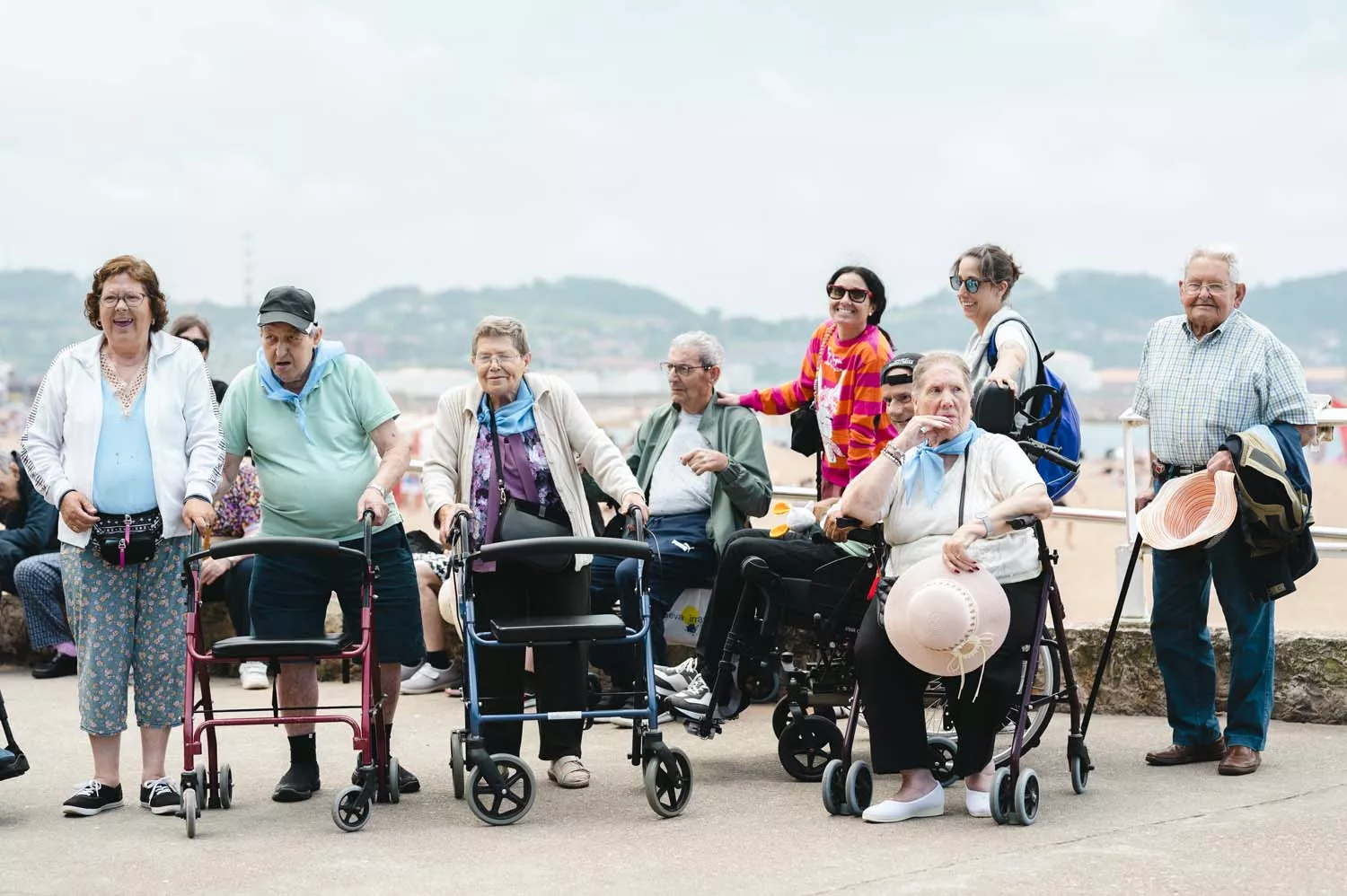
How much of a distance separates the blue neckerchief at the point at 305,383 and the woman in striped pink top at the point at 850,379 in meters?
1.92

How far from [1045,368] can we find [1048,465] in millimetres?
357

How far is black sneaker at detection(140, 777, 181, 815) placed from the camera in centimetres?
515

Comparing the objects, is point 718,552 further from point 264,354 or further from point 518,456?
point 264,354

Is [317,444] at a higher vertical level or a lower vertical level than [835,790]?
higher

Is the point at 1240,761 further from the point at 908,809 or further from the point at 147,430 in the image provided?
the point at 147,430

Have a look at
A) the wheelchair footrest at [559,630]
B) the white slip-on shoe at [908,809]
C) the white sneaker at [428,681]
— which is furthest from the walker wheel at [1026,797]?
the white sneaker at [428,681]

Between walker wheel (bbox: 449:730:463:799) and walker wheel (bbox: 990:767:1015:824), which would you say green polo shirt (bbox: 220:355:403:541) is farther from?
walker wheel (bbox: 990:767:1015:824)

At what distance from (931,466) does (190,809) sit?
236 cm

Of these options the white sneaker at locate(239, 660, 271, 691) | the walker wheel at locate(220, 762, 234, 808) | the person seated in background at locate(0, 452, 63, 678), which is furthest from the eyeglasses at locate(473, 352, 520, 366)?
the person seated in background at locate(0, 452, 63, 678)

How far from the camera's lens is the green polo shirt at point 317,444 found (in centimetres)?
537

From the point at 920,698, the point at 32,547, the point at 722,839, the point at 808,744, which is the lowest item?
the point at 722,839

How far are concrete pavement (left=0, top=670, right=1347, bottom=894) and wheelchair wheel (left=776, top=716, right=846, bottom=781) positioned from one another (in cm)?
7

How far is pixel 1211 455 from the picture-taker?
5633 mm

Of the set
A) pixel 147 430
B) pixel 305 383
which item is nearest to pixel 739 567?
pixel 305 383
